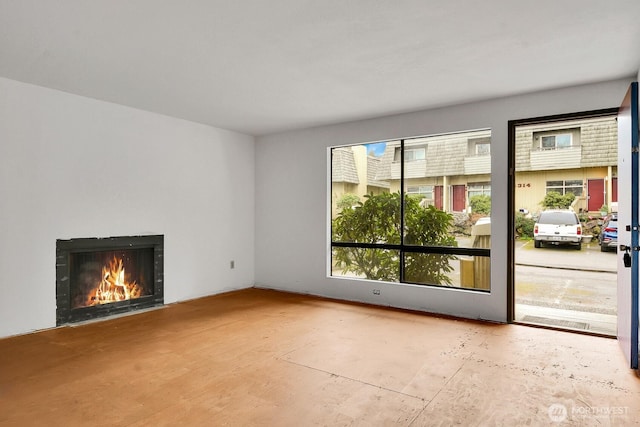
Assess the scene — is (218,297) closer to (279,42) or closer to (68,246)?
(68,246)

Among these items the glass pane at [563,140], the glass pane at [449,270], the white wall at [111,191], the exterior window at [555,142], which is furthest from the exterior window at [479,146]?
the white wall at [111,191]

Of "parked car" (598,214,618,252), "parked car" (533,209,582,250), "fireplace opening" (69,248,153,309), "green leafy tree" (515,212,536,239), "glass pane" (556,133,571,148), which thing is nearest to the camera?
"fireplace opening" (69,248,153,309)

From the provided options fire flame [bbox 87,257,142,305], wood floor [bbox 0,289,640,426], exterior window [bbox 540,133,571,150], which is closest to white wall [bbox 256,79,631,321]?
wood floor [bbox 0,289,640,426]

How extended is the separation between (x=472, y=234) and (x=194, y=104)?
3904 mm

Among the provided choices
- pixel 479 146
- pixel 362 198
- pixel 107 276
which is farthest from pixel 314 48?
pixel 107 276

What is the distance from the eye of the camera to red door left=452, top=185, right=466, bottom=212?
495 cm

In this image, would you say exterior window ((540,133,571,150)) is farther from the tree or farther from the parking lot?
the tree

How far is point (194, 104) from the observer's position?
4.78 metres

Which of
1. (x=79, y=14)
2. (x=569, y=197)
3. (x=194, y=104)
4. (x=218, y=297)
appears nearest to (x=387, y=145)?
(x=194, y=104)

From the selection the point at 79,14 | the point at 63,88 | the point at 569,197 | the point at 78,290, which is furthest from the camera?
the point at 569,197

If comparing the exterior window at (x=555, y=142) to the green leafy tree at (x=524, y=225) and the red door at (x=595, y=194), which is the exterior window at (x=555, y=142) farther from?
the green leafy tree at (x=524, y=225)

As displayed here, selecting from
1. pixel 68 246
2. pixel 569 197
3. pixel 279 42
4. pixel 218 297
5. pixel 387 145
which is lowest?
pixel 218 297

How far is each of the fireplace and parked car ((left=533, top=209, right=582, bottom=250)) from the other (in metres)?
7.31

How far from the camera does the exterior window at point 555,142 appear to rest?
6715 mm
